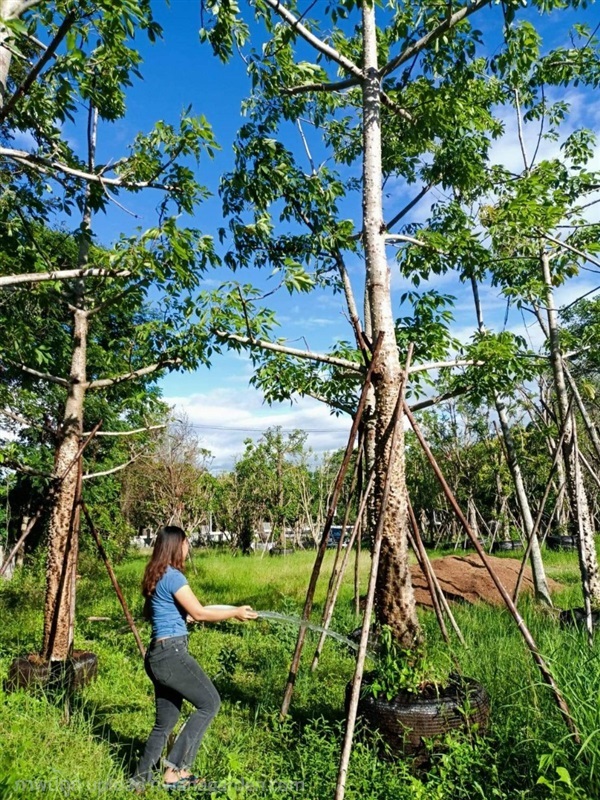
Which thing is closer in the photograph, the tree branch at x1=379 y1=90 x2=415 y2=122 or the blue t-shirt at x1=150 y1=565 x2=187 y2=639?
the blue t-shirt at x1=150 y1=565 x2=187 y2=639

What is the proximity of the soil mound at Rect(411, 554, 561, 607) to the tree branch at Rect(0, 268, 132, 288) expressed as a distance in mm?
6806

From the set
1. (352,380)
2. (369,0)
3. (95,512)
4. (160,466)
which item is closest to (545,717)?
(352,380)

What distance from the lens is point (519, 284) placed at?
20.7 feet

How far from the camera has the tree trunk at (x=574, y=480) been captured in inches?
221

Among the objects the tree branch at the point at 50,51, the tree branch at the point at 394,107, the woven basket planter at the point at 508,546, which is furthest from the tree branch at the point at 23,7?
the woven basket planter at the point at 508,546

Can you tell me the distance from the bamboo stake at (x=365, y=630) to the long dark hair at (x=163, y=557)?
1134 millimetres

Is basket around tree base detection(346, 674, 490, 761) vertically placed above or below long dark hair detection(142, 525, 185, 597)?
below

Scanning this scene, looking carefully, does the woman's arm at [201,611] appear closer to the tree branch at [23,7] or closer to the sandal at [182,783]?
the sandal at [182,783]

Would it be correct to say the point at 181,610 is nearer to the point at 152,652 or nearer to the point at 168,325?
the point at 152,652

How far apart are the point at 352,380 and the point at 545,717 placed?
3.43 m

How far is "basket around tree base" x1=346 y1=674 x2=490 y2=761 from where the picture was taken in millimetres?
3041

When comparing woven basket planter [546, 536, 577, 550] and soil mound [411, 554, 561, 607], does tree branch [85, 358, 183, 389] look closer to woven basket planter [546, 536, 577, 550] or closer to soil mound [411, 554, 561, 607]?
soil mound [411, 554, 561, 607]

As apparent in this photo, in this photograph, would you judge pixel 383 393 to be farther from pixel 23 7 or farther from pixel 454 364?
pixel 23 7

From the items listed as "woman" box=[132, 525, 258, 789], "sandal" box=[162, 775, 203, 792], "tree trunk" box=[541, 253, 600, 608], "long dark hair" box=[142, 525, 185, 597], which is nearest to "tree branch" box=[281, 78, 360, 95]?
"tree trunk" box=[541, 253, 600, 608]
